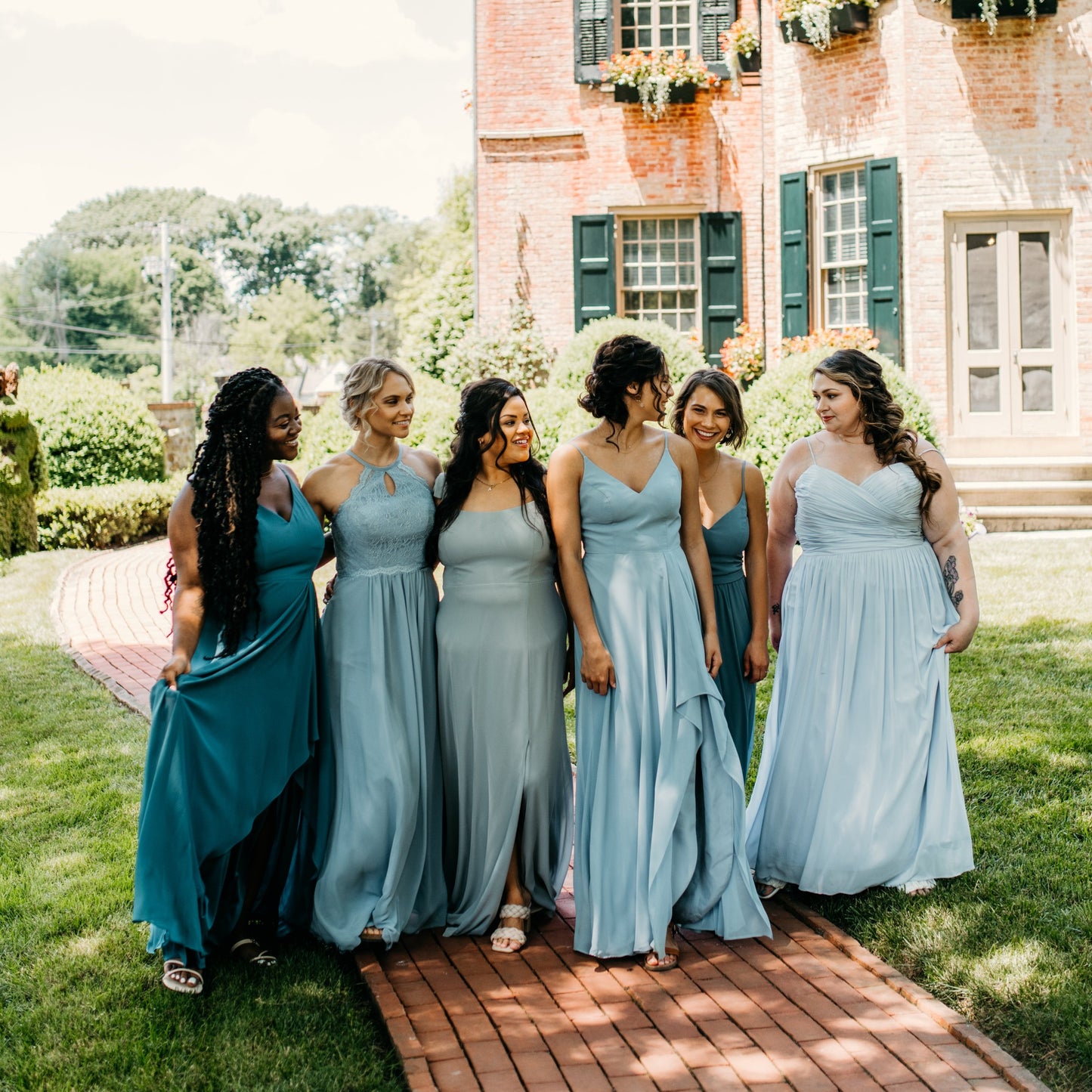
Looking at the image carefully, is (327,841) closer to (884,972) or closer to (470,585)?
(470,585)

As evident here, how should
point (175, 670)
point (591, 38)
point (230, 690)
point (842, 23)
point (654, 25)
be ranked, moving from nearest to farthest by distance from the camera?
point (175, 670)
point (230, 690)
point (842, 23)
point (591, 38)
point (654, 25)

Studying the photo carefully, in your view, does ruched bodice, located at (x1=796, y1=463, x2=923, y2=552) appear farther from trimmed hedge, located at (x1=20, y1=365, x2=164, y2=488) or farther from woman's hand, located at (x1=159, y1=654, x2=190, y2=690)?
trimmed hedge, located at (x1=20, y1=365, x2=164, y2=488)

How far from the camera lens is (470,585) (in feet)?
13.8

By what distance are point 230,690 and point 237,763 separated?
0.23m

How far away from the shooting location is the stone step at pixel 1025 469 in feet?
44.1

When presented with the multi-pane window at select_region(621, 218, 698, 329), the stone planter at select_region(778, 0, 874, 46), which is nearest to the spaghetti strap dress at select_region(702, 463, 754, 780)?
the stone planter at select_region(778, 0, 874, 46)

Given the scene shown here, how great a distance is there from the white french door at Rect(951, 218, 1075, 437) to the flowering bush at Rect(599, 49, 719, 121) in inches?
152

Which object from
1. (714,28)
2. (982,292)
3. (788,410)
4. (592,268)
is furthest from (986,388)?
(714,28)

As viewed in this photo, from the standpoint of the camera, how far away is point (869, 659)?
15.0ft

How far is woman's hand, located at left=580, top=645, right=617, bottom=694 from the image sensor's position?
13.3 feet

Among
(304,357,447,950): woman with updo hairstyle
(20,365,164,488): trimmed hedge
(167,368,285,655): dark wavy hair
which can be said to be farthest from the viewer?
(20,365,164,488): trimmed hedge

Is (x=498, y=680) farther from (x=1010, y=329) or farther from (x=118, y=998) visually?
(x=1010, y=329)

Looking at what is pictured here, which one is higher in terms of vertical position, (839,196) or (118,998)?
(839,196)

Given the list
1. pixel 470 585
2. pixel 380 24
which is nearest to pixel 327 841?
pixel 470 585
